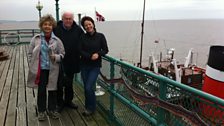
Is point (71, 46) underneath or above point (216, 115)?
above

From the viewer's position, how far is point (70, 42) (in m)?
4.03

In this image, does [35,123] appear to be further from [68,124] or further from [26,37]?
[26,37]

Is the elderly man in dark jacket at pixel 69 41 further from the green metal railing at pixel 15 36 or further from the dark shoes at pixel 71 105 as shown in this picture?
the green metal railing at pixel 15 36

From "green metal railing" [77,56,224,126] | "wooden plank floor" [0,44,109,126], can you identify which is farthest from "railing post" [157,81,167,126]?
"wooden plank floor" [0,44,109,126]

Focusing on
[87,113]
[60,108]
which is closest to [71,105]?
[60,108]

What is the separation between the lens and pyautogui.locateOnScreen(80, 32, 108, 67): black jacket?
12.5 ft

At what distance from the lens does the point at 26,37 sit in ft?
53.8

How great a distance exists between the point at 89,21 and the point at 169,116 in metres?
1.90

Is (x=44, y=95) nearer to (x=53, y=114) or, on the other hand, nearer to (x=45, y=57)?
(x=53, y=114)

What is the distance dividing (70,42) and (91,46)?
0.42m

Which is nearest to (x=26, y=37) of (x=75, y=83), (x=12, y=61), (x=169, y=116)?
(x=12, y=61)

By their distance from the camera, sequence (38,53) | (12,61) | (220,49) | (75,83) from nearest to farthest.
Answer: (38,53)
(220,49)
(75,83)
(12,61)

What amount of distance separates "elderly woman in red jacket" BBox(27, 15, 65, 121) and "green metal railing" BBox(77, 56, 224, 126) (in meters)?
0.82

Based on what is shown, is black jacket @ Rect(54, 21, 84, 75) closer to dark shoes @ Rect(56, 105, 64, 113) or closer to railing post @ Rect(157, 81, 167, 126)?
dark shoes @ Rect(56, 105, 64, 113)
